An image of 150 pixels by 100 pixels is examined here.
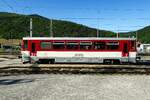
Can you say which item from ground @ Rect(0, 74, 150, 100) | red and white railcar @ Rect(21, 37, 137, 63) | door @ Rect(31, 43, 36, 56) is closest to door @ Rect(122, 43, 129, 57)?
red and white railcar @ Rect(21, 37, 137, 63)

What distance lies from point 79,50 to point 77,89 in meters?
18.3

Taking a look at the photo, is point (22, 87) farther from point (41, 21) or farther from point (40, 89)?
point (41, 21)

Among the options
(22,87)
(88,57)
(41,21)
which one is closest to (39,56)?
(88,57)

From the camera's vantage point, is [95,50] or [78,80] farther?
[95,50]

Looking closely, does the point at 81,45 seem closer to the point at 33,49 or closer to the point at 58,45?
the point at 58,45

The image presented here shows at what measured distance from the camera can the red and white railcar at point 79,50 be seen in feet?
118

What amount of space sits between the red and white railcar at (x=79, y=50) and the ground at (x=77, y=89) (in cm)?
1268

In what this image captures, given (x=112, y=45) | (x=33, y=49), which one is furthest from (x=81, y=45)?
(x=33, y=49)

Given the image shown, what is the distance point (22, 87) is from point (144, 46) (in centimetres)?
9217

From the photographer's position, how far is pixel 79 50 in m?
36.2

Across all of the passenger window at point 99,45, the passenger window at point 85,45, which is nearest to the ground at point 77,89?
the passenger window at point 99,45

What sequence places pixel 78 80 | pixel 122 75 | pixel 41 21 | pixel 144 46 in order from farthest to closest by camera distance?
pixel 41 21 → pixel 144 46 → pixel 122 75 → pixel 78 80

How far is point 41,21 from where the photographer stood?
178m

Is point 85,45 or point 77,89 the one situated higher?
point 85,45
